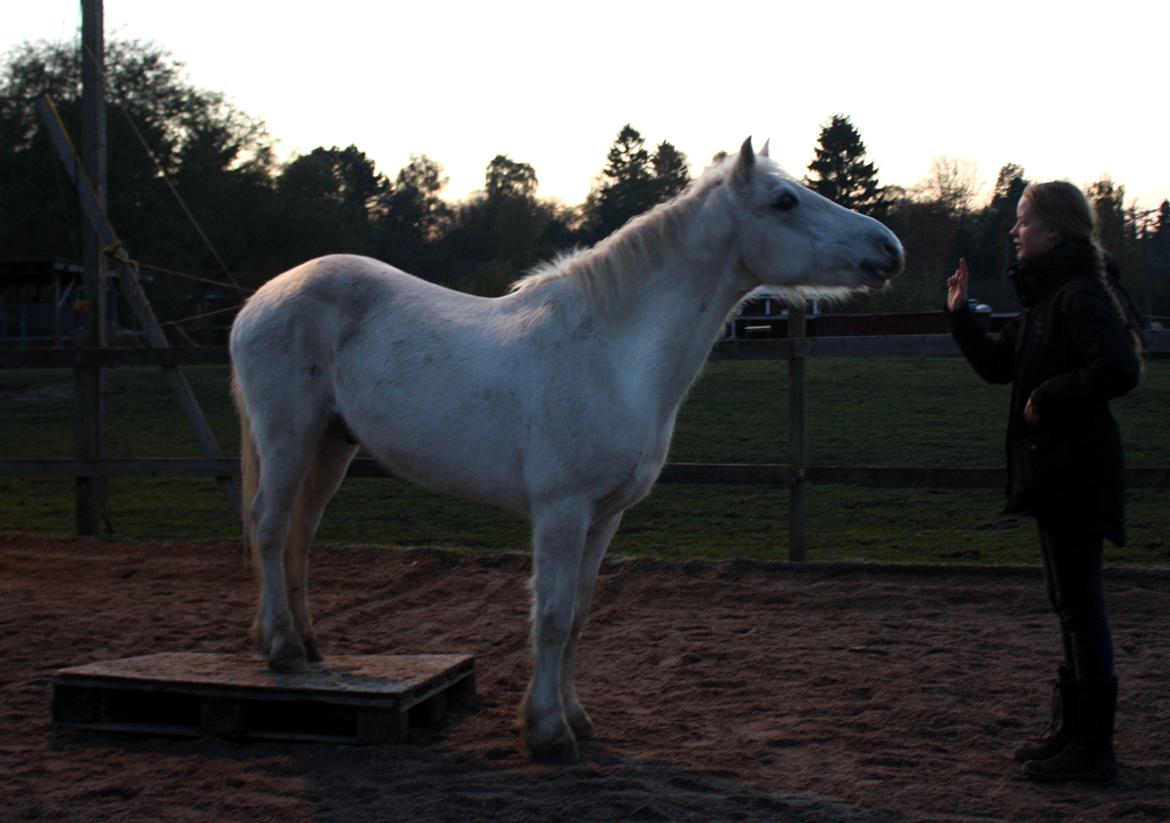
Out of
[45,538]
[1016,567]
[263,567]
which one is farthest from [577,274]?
[45,538]

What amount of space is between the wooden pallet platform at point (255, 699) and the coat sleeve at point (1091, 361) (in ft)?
7.88

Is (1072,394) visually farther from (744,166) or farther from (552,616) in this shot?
(552,616)

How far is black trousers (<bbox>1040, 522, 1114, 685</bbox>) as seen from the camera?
3.29 metres

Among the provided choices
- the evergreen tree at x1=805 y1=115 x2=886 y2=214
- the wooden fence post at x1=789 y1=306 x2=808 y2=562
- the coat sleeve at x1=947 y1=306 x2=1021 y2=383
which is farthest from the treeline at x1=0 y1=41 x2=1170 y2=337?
the coat sleeve at x1=947 y1=306 x2=1021 y2=383

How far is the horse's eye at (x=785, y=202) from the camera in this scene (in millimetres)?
3707

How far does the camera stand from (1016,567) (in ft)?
20.4

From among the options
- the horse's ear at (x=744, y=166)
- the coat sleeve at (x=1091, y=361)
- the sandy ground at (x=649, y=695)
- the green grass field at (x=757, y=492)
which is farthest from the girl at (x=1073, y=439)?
the green grass field at (x=757, y=492)

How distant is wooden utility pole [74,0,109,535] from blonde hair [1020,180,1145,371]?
721 cm

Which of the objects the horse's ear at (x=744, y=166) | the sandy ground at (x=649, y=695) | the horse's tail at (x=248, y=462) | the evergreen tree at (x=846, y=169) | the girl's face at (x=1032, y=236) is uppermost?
the evergreen tree at (x=846, y=169)

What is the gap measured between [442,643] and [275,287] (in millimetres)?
1968

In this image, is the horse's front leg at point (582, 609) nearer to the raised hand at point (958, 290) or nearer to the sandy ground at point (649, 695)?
the sandy ground at point (649, 695)

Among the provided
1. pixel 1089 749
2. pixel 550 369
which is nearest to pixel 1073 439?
pixel 1089 749

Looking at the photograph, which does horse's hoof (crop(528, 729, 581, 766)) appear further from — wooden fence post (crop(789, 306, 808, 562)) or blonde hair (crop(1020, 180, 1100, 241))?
wooden fence post (crop(789, 306, 808, 562))

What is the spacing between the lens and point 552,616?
11.9 feet
